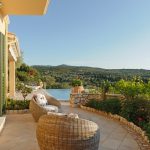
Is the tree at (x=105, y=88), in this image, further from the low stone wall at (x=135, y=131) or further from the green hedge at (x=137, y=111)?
the green hedge at (x=137, y=111)

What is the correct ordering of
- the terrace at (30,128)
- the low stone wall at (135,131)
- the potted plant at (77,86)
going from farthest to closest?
1. the potted plant at (77,86)
2. the low stone wall at (135,131)
3. the terrace at (30,128)

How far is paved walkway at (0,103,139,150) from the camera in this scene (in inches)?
266

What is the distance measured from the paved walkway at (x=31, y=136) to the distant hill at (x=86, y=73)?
7834 millimetres

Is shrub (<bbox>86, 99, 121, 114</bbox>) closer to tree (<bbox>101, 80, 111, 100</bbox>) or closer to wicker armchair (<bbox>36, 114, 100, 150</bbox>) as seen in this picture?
tree (<bbox>101, 80, 111, 100</bbox>)

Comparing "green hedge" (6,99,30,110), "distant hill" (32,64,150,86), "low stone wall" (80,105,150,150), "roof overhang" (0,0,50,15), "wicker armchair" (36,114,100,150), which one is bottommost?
"low stone wall" (80,105,150,150)

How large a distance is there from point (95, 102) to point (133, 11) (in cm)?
813

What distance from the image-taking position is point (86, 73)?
Answer: 21688 millimetres

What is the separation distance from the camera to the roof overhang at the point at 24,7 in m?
9.23

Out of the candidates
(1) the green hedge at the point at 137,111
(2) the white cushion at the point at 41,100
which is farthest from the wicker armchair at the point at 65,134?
(2) the white cushion at the point at 41,100

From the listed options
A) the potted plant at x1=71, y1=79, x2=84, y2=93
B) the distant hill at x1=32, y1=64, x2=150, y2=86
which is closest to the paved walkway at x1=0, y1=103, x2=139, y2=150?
the potted plant at x1=71, y1=79, x2=84, y2=93

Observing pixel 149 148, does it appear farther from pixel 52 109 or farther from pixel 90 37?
pixel 90 37

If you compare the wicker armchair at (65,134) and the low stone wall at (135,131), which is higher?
the wicker armchair at (65,134)

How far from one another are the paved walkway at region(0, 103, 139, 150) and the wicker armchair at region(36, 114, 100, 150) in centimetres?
123

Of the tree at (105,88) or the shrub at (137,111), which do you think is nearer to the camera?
the shrub at (137,111)
